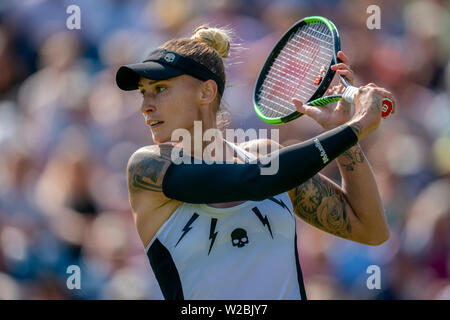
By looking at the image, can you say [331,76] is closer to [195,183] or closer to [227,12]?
[195,183]

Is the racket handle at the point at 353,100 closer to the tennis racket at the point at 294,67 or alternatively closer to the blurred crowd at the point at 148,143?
the tennis racket at the point at 294,67

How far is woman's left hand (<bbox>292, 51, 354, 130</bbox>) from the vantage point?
2492 millimetres

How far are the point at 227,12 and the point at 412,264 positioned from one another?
2.22 metres

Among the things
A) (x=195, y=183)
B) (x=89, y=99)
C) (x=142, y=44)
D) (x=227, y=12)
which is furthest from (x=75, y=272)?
(x=195, y=183)

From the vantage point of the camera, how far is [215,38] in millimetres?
2691

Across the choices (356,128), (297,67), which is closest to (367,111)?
(356,128)

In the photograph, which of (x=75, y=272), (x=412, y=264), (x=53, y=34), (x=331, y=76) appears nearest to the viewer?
(x=331, y=76)

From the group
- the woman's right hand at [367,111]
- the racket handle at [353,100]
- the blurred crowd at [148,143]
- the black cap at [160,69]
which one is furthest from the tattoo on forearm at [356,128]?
the blurred crowd at [148,143]

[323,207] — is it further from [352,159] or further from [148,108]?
[148,108]

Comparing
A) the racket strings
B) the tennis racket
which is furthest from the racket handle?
the racket strings
